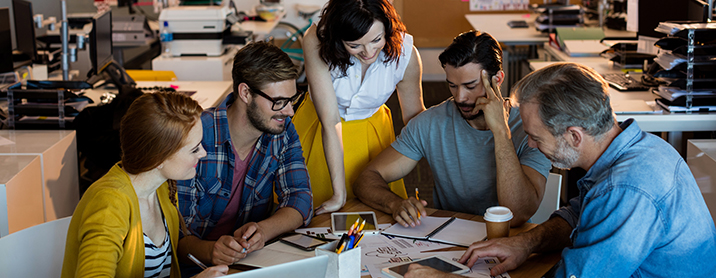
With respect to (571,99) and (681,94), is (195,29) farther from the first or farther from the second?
(571,99)

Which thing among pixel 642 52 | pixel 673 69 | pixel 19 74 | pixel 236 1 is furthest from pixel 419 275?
pixel 236 1

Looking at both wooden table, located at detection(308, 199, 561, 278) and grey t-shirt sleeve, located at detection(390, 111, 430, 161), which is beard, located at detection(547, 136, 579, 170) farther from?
grey t-shirt sleeve, located at detection(390, 111, 430, 161)

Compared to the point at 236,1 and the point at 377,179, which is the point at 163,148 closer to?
the point at 377,179

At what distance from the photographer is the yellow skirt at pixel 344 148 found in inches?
91.4

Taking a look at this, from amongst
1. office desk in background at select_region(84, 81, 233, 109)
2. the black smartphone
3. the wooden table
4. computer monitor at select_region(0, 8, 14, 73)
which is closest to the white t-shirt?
the wooden table

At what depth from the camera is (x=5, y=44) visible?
134 inches

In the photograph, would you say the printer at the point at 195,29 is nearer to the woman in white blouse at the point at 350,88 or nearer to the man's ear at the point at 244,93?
the woman in white blouse at the point at 350,88

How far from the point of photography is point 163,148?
141 centimetres

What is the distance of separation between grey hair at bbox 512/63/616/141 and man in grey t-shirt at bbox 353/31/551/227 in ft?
1.62

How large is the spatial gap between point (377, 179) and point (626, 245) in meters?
0.97

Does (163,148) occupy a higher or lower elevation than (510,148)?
higher

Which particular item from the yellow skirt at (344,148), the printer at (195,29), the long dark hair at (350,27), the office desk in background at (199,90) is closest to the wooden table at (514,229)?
the yellow skirt at (344,148)

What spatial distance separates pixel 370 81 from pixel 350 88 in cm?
8

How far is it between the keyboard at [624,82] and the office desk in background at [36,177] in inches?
104
